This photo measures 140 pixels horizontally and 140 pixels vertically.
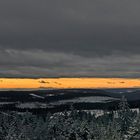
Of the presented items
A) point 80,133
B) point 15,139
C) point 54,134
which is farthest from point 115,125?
point 15,139

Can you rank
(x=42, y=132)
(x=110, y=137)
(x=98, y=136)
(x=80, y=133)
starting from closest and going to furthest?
(x=110, y=137) → (x=98, y=136) → (x=80, y=133) → (x=42, y=132)

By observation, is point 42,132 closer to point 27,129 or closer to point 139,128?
point 27,129

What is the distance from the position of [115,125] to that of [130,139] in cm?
2938

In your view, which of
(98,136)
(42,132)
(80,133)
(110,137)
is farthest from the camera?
(42,132)

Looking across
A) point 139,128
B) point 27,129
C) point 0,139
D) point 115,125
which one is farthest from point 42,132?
point 139,128

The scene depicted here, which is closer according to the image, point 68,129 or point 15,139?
point 15,139

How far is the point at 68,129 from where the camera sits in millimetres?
184750

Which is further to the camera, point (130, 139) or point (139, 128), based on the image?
point (139, 128)

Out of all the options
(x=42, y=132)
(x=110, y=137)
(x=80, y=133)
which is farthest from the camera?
(x=42, y=132)

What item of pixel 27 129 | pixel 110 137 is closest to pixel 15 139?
pixel 27 129

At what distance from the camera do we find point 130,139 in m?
159

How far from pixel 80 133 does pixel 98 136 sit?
15.1m

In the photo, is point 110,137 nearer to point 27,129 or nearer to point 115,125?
point 115,125

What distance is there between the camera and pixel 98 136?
168 meters
